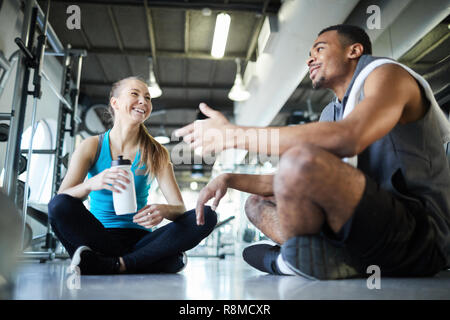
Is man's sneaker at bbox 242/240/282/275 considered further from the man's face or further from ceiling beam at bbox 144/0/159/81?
ceiling beam at bbox 144/0/159/81

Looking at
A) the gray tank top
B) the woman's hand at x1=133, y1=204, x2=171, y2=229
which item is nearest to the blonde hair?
the woman's hand at x1=133, y1=204, x2=171, y2=229

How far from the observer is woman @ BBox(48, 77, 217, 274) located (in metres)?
1.32

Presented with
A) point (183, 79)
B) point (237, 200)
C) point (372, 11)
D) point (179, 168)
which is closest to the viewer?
point (372, 11)

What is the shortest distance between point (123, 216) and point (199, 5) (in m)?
3.12

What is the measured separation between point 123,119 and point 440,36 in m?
2.21

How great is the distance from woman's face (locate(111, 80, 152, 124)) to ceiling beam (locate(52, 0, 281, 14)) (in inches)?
97.0

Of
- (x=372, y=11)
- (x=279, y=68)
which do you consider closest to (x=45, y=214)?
(x=279, y=68)

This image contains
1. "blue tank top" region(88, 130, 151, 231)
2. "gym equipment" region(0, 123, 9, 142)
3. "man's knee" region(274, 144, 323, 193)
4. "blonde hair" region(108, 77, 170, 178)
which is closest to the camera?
"man's knee" region(274, 144, 323, 193)

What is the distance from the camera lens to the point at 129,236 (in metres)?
1.54

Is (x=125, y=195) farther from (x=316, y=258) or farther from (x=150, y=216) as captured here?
(x=316, y=258)

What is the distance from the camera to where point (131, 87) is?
1.79 meters

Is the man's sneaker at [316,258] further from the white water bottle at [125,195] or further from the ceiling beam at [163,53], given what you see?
the ceiling beam at [163,53]

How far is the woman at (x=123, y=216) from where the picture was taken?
1318 mm
